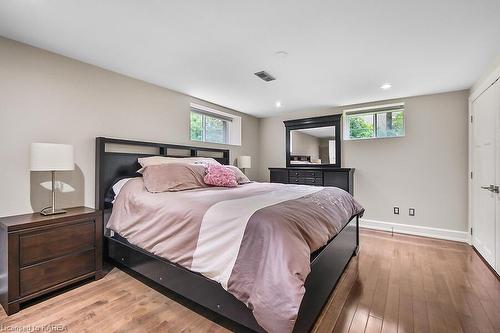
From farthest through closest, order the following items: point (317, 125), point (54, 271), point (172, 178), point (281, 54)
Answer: point (317, 125) → point (172, 178) → point (281, 54) → point (54, 271)

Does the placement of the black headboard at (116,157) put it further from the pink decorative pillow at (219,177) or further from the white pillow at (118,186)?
the pink decorative pillow at (219,177)

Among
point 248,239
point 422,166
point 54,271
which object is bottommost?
point 54,271

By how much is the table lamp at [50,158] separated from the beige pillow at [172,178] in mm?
694

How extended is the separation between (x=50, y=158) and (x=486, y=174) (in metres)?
4.62

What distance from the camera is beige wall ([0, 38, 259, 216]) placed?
2.14 metres

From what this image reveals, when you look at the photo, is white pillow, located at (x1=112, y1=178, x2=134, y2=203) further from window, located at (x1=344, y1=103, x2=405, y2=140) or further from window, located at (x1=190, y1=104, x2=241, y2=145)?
window, located at (x1=344, y1=103, x2=405, y2=140)

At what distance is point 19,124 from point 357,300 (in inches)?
135

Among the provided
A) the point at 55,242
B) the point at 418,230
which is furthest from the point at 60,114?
the point at 418,230

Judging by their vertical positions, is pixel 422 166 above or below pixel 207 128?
below

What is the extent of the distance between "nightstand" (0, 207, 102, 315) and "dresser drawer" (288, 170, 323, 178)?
11.0 feet

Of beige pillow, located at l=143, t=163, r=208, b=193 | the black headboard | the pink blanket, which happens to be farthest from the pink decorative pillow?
the black headboard

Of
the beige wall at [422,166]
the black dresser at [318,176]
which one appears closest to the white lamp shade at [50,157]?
the black dresser at [318,176]

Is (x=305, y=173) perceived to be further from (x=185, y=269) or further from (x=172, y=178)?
(x=185, y=269)

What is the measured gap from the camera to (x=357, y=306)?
72.5 inches
